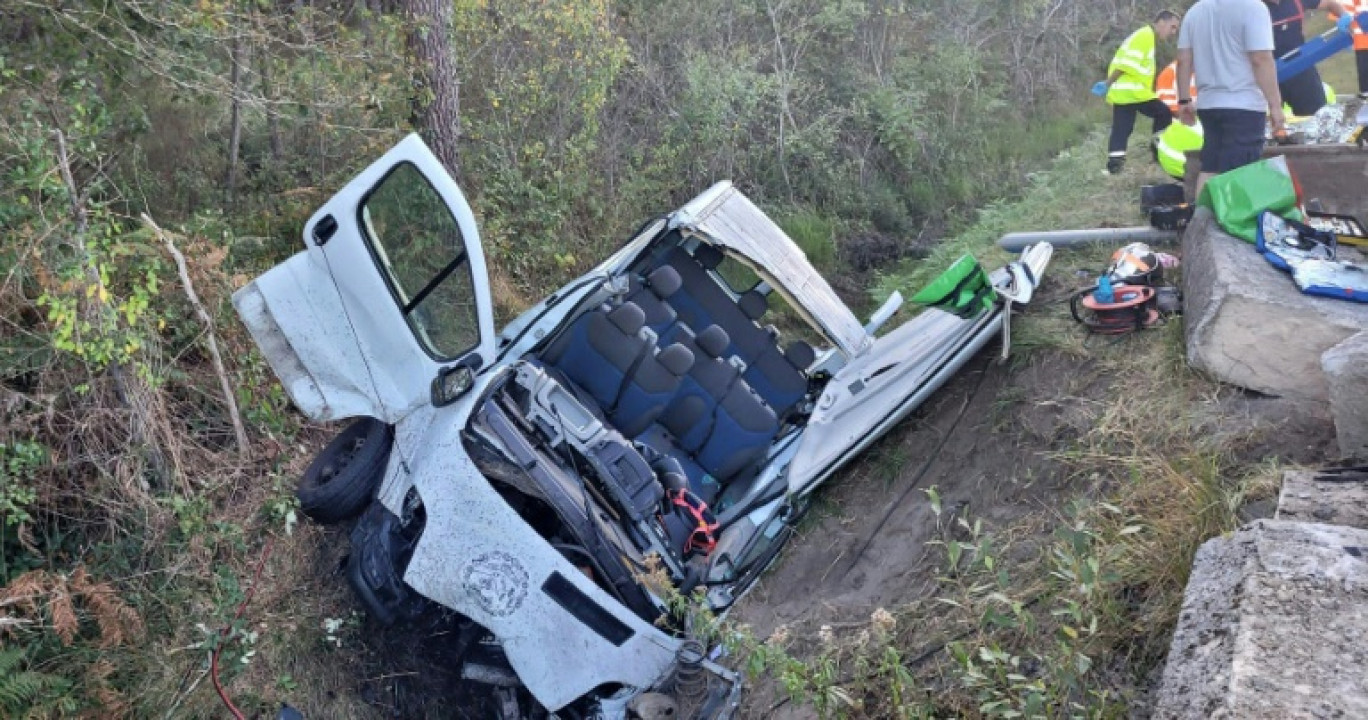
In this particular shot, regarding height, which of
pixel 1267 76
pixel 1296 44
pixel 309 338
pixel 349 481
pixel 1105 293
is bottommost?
pixel 1296 44

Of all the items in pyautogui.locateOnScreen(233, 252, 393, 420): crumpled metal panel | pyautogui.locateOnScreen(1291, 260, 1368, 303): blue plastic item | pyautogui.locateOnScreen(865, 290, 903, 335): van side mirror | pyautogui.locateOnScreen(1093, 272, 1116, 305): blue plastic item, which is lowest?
pyautogui.locateOnScreen(1093, 272, 1116, 305): blue plastic item

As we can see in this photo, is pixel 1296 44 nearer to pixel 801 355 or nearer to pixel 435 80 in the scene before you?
pixel 801 355

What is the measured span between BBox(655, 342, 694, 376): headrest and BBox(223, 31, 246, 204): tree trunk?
10.2 ft

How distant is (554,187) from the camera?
366 inches

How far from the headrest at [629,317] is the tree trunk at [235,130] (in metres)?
2.83

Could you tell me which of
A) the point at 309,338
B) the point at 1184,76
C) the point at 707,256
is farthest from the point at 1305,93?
the point at 309,338

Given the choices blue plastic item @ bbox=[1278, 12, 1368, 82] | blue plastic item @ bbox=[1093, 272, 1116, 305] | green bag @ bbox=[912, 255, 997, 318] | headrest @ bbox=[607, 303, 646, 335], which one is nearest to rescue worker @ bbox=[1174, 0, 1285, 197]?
blue plastic item @ bbox=[1093, 272, 1116, 305]

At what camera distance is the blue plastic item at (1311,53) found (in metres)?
7.91

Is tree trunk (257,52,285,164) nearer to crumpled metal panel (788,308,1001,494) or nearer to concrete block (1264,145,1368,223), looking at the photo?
crumpled metal panel (788,308,1001,494)

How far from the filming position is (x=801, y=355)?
629 cm

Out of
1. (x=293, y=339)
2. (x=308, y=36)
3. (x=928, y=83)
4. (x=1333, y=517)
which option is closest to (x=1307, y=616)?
(x=1333, y=517)

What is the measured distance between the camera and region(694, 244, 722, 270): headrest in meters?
6.34

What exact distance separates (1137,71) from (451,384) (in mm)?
6754

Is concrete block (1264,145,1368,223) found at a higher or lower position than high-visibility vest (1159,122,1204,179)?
higher
